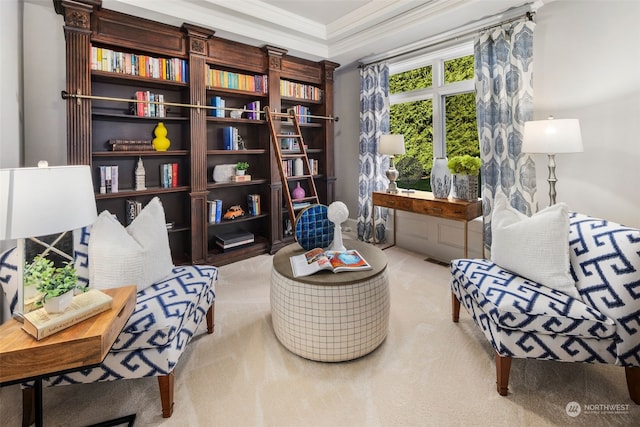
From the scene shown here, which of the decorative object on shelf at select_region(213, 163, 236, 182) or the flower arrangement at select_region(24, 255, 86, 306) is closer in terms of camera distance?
the flower arrangement at select_region(24, 255, 86, 306)

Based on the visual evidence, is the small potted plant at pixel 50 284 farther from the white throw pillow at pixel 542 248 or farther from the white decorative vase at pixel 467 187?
the white decorative vase at pixel 467 187

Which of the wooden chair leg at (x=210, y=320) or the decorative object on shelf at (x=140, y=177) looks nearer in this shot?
the wooden chair leg at (x=210, y=320)

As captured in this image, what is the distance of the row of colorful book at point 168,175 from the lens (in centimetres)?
327

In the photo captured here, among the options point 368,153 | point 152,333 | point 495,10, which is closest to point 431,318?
point 152,333

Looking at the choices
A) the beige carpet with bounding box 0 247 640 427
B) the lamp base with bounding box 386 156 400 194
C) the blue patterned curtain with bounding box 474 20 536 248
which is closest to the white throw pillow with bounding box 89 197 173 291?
the beige carpet with bounding box 0 247 640 427

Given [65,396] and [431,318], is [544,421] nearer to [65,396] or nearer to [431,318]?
[431,318]

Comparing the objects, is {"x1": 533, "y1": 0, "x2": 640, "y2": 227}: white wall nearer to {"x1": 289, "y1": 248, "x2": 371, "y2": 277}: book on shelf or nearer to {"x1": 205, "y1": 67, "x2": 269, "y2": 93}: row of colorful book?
{"x1": 289, "y1": 248, "x2": 371, "y2": 277}: book on shelf

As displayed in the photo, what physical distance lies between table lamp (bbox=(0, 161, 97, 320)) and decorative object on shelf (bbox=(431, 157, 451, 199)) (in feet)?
10.3

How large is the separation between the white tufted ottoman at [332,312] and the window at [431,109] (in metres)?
2.43

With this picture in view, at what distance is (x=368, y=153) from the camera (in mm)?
A: 4309

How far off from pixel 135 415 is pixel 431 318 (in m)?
1.89

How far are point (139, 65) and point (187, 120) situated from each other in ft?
2.06

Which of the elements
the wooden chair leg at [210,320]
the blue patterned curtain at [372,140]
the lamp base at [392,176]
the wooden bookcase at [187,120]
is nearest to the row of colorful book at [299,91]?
the wooden bookcase at [187,120]

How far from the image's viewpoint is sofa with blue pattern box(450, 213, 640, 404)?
1.42 metres
